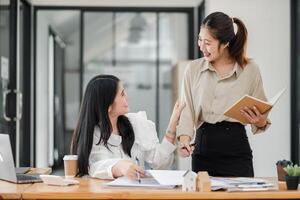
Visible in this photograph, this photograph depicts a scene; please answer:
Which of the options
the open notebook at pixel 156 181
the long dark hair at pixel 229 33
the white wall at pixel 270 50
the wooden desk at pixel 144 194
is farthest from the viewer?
the white wall at pixel 270 50

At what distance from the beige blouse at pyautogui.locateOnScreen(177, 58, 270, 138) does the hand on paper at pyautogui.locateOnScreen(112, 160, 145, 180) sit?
0.40 metres

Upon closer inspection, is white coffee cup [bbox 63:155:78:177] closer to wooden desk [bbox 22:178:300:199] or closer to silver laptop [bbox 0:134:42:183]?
silver laptop [bbox 0:134:42:183]

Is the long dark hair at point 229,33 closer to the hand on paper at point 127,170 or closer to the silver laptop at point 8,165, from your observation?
the hand on paper at point 127,170

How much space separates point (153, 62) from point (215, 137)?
498 centimetres

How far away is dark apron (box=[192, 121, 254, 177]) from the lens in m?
2.71

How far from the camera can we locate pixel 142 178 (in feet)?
7.52

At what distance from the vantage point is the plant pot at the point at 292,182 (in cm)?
212

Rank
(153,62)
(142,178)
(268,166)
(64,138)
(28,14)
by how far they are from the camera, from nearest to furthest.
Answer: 1. (142,178)
2. (268,166)
3. (28,14)
4. (153,62)
5. (64,138)

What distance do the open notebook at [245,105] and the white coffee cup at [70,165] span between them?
706mm

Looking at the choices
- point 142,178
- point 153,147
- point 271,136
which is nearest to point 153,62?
point 271,136

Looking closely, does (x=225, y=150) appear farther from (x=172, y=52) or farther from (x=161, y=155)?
(x=172, y=52)

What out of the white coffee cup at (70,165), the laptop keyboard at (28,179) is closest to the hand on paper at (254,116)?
the white coffee cup at (70,165)

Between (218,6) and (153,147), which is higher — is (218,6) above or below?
above

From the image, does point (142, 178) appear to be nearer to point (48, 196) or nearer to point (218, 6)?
point (48, 196)
